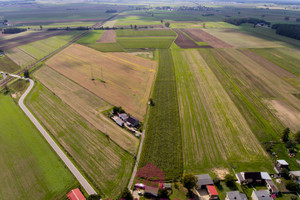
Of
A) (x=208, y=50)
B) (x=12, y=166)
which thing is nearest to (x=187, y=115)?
(x=12, y=166)

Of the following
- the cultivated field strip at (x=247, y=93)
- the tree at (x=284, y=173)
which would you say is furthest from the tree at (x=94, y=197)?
the cultivated field strip at (x=247, y=93)

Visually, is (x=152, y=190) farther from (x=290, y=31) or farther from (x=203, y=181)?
(x=290, y=31)

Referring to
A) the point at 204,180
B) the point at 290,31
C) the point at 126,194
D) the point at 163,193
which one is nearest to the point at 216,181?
the point at 204,180

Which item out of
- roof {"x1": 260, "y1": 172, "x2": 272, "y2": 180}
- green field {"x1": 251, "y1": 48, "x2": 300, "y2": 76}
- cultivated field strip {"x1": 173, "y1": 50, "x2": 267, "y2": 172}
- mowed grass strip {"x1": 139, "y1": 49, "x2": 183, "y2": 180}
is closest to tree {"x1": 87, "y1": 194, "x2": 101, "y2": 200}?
mowed grass strip {"x1": 139, "y1": 49, "x2": 183, "y2": 180}

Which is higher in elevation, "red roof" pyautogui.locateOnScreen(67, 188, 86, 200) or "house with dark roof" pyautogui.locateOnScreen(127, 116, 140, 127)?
"house with dark roof" pyautogui.locateOnScreen(127, 116, 140, 127)

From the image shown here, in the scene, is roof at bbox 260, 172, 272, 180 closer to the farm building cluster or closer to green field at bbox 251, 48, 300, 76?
the farm building cluster
